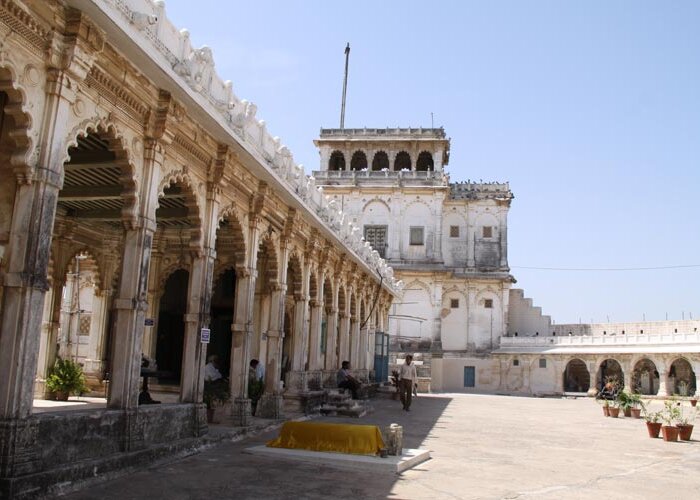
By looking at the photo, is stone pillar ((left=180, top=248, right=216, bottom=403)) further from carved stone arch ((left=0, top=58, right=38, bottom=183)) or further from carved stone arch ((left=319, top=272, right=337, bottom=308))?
carved stone arch ((left=319, top=272, right=337, bottom=308))

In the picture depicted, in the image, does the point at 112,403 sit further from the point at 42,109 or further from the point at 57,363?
the point at 57,363

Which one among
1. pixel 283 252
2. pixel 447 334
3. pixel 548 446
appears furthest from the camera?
pixel 447 334

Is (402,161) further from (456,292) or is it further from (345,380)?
(345,380)

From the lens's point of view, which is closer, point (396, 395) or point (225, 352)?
point (225, 352)

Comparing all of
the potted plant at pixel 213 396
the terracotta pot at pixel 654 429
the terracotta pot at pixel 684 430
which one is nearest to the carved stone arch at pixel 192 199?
the potted plant at pixel 213 396

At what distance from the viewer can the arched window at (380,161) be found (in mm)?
53469

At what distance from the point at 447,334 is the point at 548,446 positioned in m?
37.1

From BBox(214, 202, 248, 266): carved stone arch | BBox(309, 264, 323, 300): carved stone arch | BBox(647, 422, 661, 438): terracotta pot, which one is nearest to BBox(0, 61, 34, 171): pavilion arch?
BBox(214, 202, 248, 266): carved stone arch

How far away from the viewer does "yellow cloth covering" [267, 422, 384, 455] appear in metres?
10.4

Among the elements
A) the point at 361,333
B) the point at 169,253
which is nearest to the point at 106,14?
the point at 169,253

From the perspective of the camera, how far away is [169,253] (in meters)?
18.3

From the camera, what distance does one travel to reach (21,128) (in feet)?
22.7

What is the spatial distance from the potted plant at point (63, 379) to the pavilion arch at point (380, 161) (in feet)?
133

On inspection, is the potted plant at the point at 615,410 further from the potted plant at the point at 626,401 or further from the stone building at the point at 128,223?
the stone building at the point at 128,223
